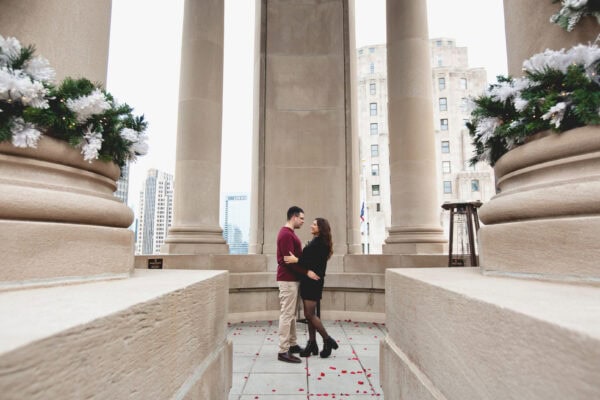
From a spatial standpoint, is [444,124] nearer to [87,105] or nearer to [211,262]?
[211,262]

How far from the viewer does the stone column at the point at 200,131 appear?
17047mm

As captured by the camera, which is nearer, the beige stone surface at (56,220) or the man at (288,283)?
the beige stone surface at (56,220)

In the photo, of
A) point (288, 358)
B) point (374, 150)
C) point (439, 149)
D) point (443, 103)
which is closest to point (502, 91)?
point (288, 358)

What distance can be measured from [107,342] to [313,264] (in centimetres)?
786

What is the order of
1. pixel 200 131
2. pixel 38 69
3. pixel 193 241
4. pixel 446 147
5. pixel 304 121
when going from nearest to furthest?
pixel 38 69, pixel 193 241, pixel 200 131, pixel 304 121, pixel 446 147

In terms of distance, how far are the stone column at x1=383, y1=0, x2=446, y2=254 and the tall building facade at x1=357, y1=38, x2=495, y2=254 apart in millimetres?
77359

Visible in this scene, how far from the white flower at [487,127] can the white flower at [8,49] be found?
7.34 m

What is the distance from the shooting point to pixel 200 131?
699 inches

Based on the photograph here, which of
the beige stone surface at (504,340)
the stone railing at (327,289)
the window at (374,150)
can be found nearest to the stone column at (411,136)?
the stone railing at (327,289)

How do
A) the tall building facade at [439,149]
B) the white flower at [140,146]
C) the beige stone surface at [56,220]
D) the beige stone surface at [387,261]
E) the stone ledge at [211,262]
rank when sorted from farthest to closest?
the tall building facade at [439,149] < the beige stone surface at [387,261] < the stone ledge at [211,262] < the white flower at [140,146] < the beige stone surface at [56,220]

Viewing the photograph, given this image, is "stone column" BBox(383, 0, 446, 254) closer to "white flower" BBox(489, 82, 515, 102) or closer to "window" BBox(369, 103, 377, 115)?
"white flower" BBox(489, 82, 515, 102)

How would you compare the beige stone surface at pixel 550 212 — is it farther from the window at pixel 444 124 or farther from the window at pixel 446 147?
the window at pixel 444 124

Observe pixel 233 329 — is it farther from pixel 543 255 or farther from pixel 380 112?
pixel 380 112

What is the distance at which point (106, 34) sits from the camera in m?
7.30
